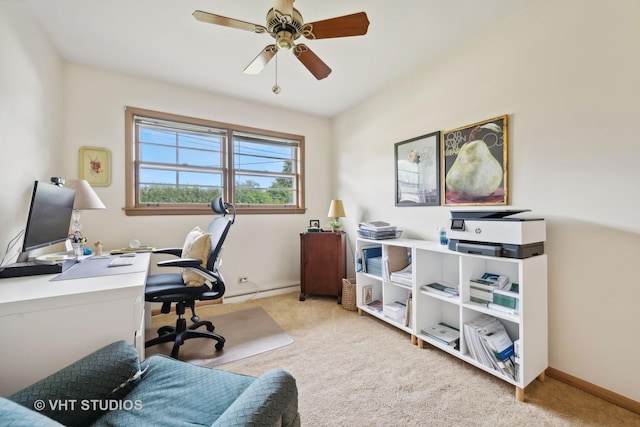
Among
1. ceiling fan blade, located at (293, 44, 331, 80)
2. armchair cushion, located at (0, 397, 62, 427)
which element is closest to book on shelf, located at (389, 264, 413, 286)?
ceiling fan blade, located at (293, 44, 331, 80)

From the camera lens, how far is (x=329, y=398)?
1522 millimetres

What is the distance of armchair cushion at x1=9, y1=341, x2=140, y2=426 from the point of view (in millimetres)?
814

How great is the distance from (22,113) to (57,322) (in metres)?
1.58

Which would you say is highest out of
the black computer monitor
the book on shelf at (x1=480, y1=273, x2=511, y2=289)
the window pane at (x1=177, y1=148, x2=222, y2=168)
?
the window pane at (x1=177, y1=148, x2=222, y2=168)

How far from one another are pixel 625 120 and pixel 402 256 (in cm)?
168

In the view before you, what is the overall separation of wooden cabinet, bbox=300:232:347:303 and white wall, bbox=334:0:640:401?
1.82 meters

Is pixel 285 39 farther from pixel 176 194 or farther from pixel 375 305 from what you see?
pixel 375 305

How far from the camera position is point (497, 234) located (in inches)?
62.6

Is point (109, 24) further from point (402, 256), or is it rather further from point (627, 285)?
point (627, 285)

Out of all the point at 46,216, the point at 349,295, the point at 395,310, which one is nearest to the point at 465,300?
the point at 395,310

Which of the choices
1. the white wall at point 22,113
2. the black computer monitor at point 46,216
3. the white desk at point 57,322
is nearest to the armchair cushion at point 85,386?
the white desk at point 57,322

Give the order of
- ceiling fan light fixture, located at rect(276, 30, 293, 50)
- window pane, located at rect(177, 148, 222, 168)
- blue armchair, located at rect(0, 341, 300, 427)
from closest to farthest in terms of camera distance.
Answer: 1. blue armchair, located at rect(0, 341, 300, 427)
2. ceiling fan light fixture, located at rect(276, 30, 293, 50)
3. window pane, located at rect(177, 148, 222, 168)

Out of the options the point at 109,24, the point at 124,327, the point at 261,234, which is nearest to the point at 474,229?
the point at 124,327

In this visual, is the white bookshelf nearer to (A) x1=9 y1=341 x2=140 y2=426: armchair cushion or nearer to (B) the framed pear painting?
(B) the framed pear painting
